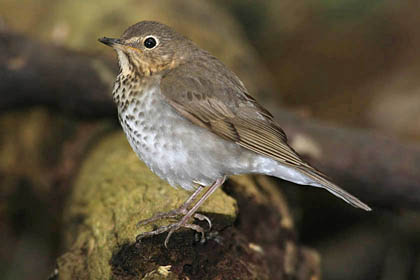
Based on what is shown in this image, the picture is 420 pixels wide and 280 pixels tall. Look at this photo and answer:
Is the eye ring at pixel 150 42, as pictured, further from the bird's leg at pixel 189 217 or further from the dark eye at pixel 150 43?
the bird's leg at pixel 189 217

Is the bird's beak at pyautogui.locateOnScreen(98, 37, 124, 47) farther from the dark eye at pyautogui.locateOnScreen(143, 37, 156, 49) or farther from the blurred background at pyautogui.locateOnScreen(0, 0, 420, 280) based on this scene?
the blurred background at pyautogui.locateOnScreen(0, 0, 420, 280)

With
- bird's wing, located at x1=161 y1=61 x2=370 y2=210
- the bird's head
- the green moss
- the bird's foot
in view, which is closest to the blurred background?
the green moss

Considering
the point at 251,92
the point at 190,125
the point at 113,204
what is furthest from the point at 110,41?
the point at 251,92

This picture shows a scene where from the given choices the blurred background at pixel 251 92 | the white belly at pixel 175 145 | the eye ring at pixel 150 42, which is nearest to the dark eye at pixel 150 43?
the eye ring at pixel 150 42

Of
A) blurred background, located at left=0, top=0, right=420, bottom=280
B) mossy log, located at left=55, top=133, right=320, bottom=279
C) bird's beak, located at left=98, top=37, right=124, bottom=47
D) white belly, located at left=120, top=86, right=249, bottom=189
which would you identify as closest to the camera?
mossy log, located at left=55, top=133, right=320, bottom=279

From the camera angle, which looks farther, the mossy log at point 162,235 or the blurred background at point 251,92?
the blurred background at point 251,92

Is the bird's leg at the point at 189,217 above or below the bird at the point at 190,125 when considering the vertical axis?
below

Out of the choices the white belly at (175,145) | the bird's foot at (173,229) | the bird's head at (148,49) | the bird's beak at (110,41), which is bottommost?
the bird's foot at (173,229)
